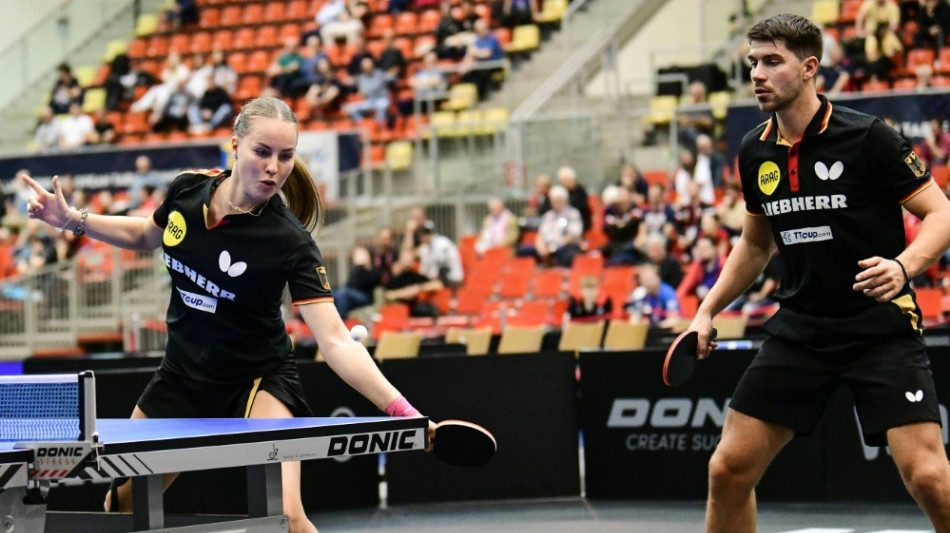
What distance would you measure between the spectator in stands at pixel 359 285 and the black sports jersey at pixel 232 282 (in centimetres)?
1050

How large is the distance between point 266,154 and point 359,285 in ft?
37.1

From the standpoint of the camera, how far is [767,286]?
13.1m

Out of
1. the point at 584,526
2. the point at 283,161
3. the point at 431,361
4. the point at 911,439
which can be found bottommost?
the point at 584,526

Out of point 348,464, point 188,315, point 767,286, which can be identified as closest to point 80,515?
point 188,315

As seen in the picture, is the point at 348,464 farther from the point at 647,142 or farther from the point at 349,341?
the point at 647,142

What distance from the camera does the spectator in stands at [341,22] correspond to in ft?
70.1

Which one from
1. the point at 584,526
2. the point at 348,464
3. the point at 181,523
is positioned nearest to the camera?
the point at 181,523

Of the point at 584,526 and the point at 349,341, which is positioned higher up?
the point at 349,341

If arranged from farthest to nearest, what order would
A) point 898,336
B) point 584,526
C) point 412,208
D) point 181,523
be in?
1. point 412,208
2. point 584,526
3. point 898,336
4. point 181,523

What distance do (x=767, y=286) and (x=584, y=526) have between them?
5400mm

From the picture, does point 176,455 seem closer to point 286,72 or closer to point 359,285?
point 359,285

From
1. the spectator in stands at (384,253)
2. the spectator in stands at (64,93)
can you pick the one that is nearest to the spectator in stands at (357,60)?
the spectator in stands at (64,93)

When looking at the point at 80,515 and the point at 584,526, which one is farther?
the point at 584,526

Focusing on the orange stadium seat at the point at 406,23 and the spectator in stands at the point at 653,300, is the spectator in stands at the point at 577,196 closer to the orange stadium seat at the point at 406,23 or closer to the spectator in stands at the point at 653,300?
the spectator in stands at the point at 653,300
